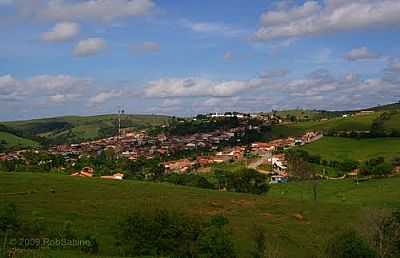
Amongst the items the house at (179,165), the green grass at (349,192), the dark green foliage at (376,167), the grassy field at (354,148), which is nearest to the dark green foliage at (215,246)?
the green grass at (349,192)

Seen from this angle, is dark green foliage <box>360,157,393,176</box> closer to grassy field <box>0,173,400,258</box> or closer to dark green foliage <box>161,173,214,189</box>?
grassy field <box>0,173,400,258</box>

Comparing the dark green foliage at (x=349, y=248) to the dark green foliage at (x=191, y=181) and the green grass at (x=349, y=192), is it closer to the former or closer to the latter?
the green grass at (x=349, y=192)

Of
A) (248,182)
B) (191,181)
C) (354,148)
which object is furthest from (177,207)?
(354,148)

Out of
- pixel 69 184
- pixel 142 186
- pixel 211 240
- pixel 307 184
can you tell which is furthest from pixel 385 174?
pixel 211 240

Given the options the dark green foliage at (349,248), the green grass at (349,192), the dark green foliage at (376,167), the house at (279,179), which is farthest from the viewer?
the house at (279,179)

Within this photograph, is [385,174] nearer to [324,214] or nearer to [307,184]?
[307,184]

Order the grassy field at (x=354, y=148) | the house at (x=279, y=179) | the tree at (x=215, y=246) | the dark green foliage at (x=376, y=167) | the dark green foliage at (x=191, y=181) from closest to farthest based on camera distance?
the tree at (x=215, y=246)
the dark green foliage at (x=191, y=181)
the dark green foliage at (x=376, y=167)
the house at (x=279, y=179)
the grassy field at (x=354, y=148)

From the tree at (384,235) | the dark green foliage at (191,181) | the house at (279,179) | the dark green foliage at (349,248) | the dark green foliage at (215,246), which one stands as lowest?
the house at (279,179)
